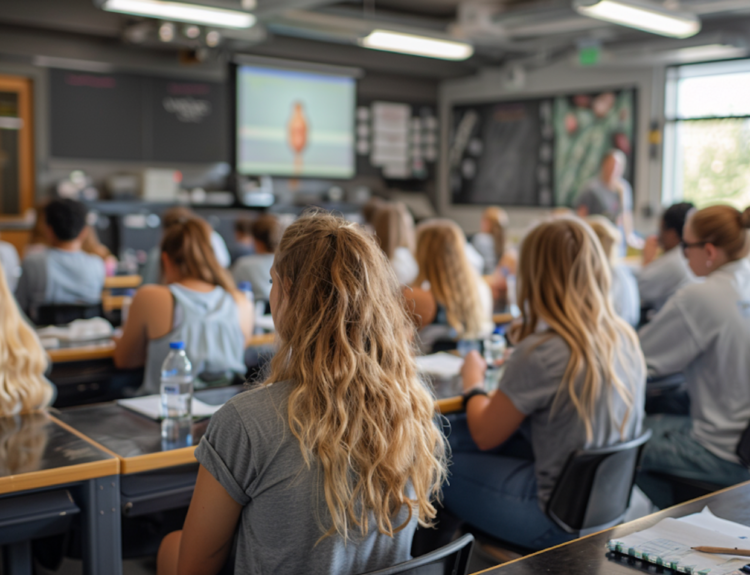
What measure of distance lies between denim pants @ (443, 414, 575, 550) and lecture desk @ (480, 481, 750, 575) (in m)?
0.60

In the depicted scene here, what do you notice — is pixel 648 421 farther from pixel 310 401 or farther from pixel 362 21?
pixel 362 21

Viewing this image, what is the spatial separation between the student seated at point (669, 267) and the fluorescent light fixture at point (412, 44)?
2882mm

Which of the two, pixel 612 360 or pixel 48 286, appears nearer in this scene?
pixel 612 360

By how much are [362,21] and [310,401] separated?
807cm

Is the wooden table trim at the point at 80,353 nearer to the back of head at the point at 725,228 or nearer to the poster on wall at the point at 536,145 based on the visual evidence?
the back of head at the point at 725,228

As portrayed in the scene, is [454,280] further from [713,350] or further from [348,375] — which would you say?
[348,375]

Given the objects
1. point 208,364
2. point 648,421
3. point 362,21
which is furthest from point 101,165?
point 648,421

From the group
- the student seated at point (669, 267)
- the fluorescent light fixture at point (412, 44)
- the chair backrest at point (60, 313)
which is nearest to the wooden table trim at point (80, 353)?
the chair backrest at point (60, 313)

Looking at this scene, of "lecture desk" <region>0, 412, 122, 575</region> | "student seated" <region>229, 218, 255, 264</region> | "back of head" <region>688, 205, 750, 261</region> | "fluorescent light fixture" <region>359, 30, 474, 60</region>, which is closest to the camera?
"lecture desk" <region>0, 412, 122, 575</region>

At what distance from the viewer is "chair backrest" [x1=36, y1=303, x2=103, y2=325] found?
12.3ft

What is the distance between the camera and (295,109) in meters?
9.67

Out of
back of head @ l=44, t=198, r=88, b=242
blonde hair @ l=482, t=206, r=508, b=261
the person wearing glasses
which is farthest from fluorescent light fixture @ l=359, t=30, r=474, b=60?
the person wearing glasses

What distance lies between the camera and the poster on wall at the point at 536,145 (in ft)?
30.4

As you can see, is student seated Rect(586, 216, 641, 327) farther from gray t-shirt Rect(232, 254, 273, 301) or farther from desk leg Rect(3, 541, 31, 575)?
desk leg Rect(3, 541, 31, 575)
